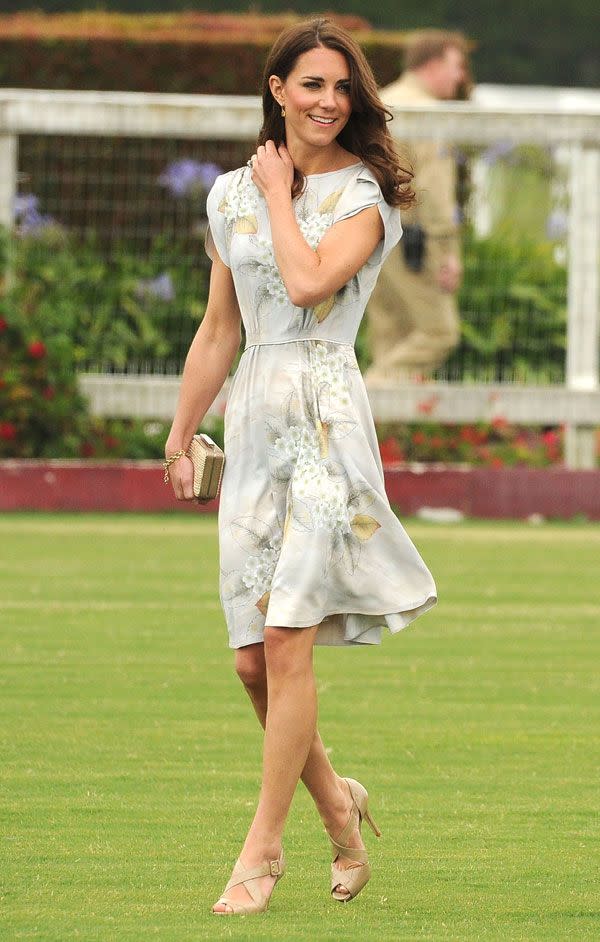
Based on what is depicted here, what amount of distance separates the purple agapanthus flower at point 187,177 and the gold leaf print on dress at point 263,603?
8.63m

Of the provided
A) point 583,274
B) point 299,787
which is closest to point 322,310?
point 299,787

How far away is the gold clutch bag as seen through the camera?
456 centimetres

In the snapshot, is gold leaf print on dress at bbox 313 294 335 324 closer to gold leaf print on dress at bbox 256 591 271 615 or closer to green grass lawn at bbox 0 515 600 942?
gold leaf print on dress at bbox 256 591 271 615

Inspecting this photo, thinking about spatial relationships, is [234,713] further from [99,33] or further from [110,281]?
[99,33]

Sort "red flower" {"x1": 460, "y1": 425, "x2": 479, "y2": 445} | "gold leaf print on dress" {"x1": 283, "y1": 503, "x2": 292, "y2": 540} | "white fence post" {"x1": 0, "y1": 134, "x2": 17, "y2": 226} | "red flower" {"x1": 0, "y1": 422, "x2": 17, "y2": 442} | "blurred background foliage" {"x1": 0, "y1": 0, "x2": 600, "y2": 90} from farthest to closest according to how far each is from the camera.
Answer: "blurred background foliage" {"x1": 0, "y1": 0, "x2": 600, "y2": 90} → "red flower" {"x1": 460, "y1": 425, "x2": 479, "y2": 445} → "white fence post" {"x1": 0, "y1": 134, "x2": 17, "y2": 226} → "red flower" {"x1": 0, "y1": 422, "x2": 17, "y2": 442} → "gold leaf print on dress" {"x1": 283, "y1": 503, "x2": 292, "y2": 540}

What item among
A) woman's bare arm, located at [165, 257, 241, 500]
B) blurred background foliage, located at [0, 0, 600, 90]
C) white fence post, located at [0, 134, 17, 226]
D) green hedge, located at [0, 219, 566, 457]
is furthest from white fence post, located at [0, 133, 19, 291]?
blurred background foliage, located at [0, 0, 600, 90]

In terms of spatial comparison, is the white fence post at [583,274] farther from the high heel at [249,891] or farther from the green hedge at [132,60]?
the high heel at [249,891]

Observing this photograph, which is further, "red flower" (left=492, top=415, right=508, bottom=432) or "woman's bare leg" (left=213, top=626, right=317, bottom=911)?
"red flower" (left=492, top=415, right=508, bottom=432)

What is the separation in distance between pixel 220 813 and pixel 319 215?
57.9 inches

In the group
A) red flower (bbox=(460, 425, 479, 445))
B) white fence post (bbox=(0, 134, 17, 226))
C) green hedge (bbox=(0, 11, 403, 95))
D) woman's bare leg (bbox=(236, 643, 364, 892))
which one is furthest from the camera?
green hedge (bbox=(0, 11, 403, 95))

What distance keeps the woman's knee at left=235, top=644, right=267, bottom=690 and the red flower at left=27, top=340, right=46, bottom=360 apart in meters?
7.78

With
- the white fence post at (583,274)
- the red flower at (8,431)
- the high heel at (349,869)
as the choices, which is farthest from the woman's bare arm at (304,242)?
the white fence post at (583,274)

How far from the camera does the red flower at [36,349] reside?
12.2 metres

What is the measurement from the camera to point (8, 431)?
12.1 metres
